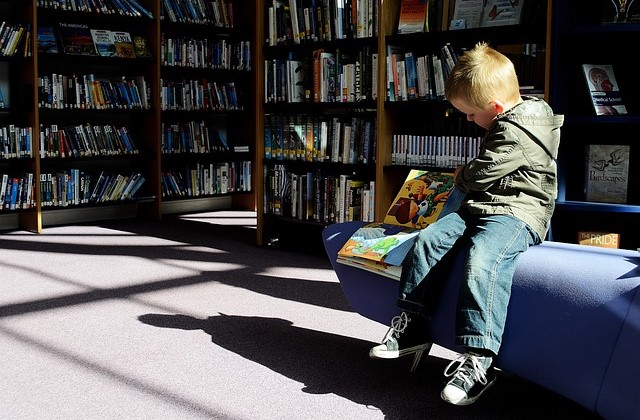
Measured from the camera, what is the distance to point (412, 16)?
15.1ft

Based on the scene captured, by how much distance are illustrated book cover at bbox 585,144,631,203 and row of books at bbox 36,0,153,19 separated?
406 centimetres

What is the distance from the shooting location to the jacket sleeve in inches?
97.9

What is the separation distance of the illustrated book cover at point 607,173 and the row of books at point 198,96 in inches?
155

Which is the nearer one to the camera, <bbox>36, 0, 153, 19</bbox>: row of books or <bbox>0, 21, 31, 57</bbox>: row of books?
<bbox>0, 21, 31, 57</bbox>: row of books

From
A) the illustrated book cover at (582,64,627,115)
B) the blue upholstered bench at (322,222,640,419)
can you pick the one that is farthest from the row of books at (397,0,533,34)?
the blue upholstered bench at (322,222,640,419)

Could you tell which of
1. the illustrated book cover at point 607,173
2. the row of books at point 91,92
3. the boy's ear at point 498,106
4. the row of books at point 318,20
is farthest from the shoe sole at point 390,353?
the row of books at point 91,92

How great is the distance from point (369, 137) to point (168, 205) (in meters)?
2.87

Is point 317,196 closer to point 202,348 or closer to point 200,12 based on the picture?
point 202,348

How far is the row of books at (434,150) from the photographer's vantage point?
4422mm

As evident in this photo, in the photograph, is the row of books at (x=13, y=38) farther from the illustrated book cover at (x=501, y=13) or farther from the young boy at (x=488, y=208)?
the young boy at (x=488, y=208)

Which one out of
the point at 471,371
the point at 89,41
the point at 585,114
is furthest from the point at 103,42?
the point at 471,371

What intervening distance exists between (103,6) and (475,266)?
195 inches

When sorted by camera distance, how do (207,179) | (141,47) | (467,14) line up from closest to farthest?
(467,14) < (141,47) < (207,179)

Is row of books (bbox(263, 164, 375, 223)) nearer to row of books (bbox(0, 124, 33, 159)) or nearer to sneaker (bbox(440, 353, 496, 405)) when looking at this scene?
row of books (bbox(0, 124, 33, 159))
